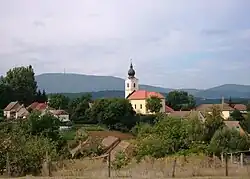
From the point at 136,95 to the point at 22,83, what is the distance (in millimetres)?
27465

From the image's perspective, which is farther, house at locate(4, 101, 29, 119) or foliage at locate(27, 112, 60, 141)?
house at locate(4, 101, 29, 119)

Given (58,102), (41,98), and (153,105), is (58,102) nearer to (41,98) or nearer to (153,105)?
(41,98)

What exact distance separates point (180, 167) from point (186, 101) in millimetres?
106889

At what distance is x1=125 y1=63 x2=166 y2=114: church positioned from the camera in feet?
343

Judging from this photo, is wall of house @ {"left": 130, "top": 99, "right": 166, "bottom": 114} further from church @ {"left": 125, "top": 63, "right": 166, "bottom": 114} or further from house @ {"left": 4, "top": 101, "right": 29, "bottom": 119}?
house @ {"left": 4, "top": 101, "right": 29, "bottom": 119}

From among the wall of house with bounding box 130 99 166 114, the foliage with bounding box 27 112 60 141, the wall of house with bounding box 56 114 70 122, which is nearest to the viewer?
the foliage with bounding box 27 112 60 141

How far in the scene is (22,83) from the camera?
100562 mm

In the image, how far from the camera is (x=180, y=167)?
55.1 feet

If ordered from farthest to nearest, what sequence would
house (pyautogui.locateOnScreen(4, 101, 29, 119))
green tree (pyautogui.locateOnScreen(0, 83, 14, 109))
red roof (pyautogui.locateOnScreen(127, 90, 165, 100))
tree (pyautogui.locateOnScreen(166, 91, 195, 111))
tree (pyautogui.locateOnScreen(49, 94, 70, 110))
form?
tree (pyautogui.locateOnScreen(166, 91, 195, 111)) < red roof (pyautogui.locateOnScreen(127, 90, 165, 100)) < tree (pyautogui.locateOnScreen(49, 94, 70, 110)) < green tree (pyautogui.locateOnScreen(0, 83, 14, 109)) < house (pyautogui.locateOnScreen(4, 101, 29, 119))

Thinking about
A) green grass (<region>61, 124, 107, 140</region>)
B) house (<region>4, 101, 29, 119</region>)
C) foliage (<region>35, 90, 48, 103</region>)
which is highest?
foliage (<region>35, 90, 48, 103</region>)

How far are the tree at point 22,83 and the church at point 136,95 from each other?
74.0 feet

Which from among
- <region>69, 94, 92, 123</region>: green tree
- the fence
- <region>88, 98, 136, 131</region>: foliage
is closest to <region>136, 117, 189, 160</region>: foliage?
A: the fence

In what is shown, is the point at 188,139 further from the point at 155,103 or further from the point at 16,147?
the point at 155,103

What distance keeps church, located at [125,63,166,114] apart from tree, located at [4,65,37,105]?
22.6 m
